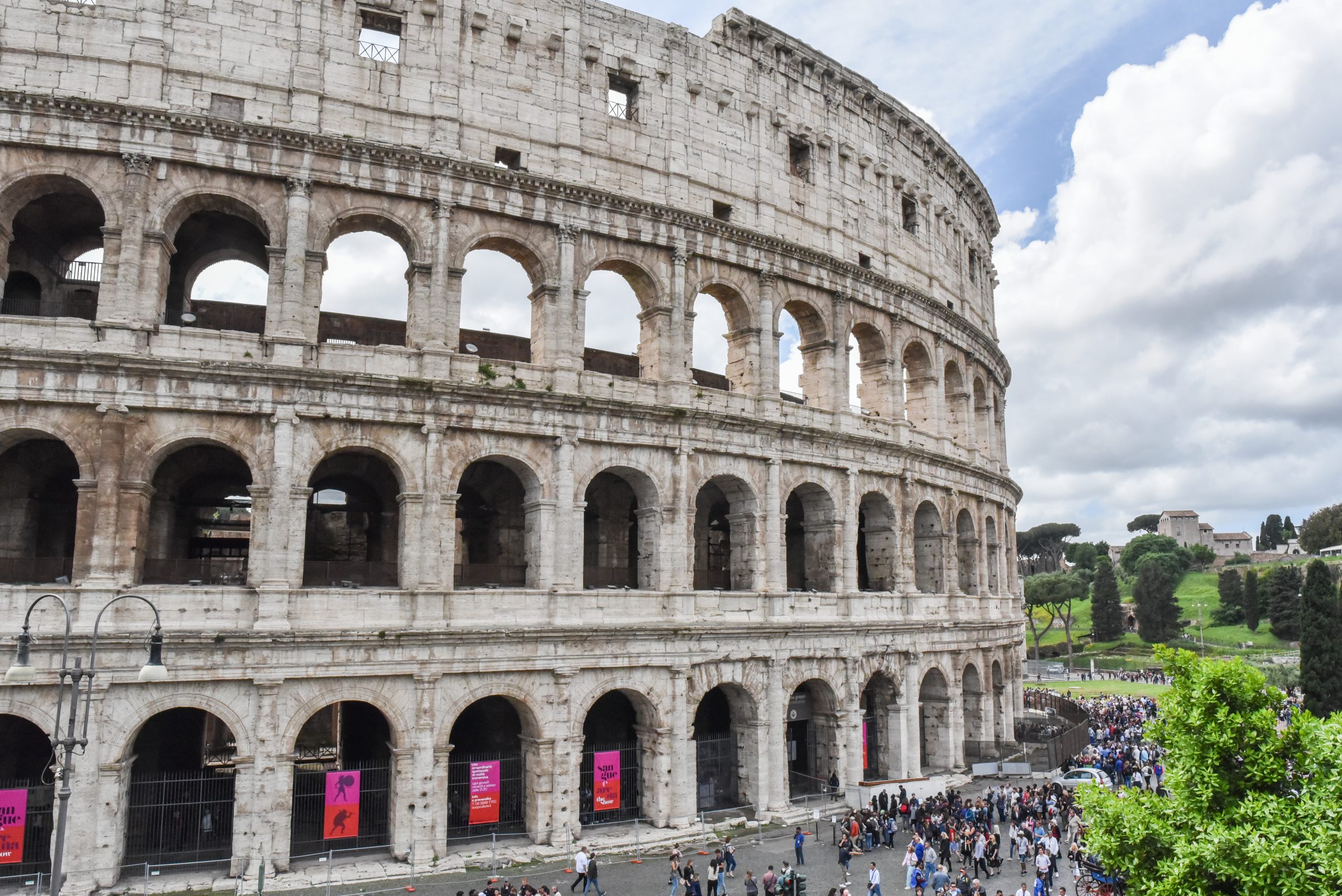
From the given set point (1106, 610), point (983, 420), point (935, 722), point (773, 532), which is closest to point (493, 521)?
point (773, 532)

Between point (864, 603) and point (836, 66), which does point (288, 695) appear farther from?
point (836, 66)

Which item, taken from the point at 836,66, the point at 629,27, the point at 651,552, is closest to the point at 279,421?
the point at 651,552

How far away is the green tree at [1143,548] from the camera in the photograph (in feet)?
416

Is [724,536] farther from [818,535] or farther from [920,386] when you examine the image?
[920,386]

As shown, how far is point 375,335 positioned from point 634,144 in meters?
8.86

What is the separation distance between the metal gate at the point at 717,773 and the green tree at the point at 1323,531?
422ft

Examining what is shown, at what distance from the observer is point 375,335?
81.7ft

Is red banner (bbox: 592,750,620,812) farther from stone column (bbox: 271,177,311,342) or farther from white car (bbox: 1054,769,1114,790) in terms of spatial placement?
white car (bbox: 1054,769,1114,790)

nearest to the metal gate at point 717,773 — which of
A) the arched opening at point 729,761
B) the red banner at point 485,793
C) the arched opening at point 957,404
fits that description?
the arched opening at point 729,761

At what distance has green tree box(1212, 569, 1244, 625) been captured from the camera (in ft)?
315

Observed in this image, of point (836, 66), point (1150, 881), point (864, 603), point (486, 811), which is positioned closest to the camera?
point (1150, 881)

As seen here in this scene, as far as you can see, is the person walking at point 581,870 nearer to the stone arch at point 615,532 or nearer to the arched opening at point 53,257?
the stone arch at point 615,532

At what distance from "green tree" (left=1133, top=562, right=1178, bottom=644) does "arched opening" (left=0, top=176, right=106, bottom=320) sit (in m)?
93.5

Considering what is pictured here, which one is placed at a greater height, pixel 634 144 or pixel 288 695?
pixel 634 144
